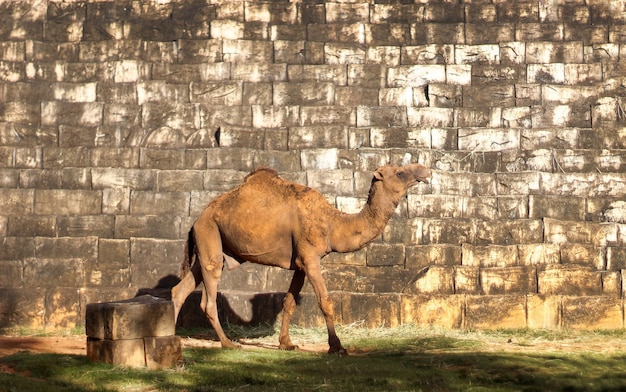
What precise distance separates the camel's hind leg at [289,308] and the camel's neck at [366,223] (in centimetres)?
80

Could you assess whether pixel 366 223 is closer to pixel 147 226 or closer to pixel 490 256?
pixel 490 256

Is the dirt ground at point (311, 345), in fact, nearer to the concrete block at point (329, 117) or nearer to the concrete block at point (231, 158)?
the concrete block at point (231, 158)

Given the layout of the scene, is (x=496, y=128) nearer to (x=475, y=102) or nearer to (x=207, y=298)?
(x=475, y=102)

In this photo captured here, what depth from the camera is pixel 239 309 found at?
56.3ft

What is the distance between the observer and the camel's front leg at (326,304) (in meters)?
14.4

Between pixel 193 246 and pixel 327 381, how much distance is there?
15.1 feet

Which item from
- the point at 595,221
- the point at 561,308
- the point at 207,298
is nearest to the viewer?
the point at 207,298

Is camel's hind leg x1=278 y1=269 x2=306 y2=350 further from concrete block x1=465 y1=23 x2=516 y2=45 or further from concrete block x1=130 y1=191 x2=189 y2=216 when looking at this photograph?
concrete block x1=465 y1=23 x2=516 y2=45

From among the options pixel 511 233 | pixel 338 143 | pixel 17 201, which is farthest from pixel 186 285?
pixel 511 233

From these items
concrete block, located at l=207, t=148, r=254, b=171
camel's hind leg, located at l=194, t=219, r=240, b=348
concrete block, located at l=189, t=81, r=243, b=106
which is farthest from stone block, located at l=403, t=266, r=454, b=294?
concrete block, located at l=189, t=81, r=243, b=106

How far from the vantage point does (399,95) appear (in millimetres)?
19719

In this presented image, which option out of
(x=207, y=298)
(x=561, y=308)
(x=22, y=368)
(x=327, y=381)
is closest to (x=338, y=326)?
(x=207, y=298)

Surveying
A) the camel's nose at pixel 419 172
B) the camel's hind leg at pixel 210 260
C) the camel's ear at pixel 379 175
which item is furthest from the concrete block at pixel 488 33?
the camel's hind leg at pixel 210 260

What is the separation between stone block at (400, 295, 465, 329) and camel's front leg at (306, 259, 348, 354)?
2718 mm
